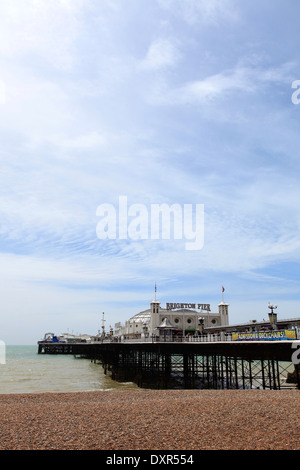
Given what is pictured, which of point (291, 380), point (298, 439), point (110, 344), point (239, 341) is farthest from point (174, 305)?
point (298, 439)

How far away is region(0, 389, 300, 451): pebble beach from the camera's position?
34.4ft

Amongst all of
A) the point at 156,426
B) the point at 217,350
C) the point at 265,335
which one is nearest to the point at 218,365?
the point at 217,350

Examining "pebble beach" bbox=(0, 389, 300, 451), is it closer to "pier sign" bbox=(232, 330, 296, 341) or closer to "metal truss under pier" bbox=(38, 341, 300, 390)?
"pier sign" bbox=(232, 330, 296, 341)

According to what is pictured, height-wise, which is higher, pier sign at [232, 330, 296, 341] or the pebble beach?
pier sign at [232, 330, 296, 341]

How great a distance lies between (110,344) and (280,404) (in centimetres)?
4311

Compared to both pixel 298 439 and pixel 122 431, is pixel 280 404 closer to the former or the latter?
pixel 298 439

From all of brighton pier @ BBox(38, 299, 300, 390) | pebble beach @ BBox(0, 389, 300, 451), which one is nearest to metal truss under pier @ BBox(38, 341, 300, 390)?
brighton pier @ BBox(38, 299, 300, 390)

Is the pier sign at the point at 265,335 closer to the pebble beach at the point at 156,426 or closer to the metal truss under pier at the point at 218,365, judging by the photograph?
the metal truss under pier at the point at 218,365

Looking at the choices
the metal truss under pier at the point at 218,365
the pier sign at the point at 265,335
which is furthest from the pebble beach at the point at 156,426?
the metal truss under pier at the point at 218,365

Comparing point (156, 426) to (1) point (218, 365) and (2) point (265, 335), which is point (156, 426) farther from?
(1) point (218, 365)

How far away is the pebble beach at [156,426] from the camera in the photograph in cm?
1048
